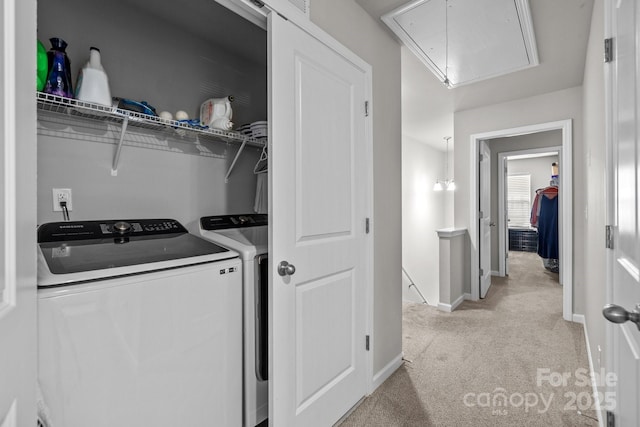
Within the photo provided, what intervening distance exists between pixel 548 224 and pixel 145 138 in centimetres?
678

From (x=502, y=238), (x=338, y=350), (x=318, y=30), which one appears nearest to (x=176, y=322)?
(x=338, y=350)

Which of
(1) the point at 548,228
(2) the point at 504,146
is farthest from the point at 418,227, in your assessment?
(1) the point at 548,228

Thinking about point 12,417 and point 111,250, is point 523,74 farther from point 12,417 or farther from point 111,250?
point 12,417

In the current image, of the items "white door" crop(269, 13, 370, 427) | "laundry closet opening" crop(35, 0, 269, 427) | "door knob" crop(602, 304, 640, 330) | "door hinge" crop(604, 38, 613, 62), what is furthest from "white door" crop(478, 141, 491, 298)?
"door knob" crop(602, 304, 640, 330)

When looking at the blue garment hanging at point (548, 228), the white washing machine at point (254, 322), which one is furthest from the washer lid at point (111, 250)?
the blue garment hanging at point (548, 228)

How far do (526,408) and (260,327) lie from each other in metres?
1.64

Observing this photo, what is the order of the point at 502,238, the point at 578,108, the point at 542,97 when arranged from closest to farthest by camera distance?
the point at 578,108 < the point at 542,97 < the point at 502,238

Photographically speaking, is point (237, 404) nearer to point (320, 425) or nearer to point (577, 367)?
point (320, 425)

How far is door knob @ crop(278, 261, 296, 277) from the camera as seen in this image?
139 cm

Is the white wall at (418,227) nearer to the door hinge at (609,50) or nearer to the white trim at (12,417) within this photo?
the door hinge at (609,50)

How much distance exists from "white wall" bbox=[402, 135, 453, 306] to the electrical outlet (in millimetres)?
5257

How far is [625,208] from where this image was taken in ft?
3.09

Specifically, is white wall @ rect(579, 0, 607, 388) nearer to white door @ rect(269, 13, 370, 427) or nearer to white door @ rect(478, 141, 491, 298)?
white door @ rect(269, 13, 370, 427)

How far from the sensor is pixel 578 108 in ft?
10.6
